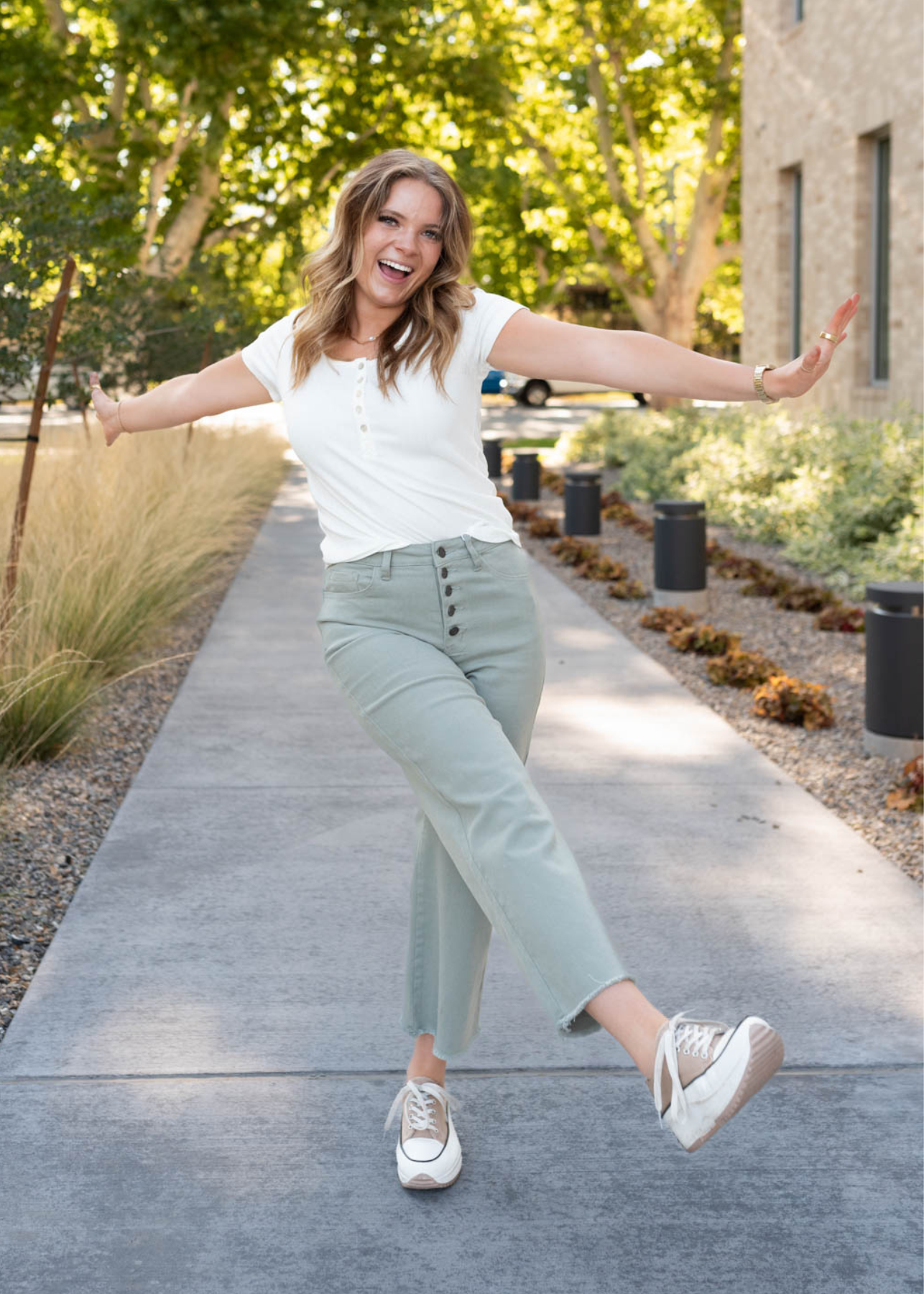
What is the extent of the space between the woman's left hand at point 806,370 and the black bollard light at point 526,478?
1390 cm

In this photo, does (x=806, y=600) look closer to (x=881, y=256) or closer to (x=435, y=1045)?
(x=881, y=256)

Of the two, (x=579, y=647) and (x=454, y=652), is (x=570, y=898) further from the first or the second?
(x=579, y=647)

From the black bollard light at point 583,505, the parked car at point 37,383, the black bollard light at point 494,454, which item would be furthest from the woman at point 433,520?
the black bollard light at point 494,454

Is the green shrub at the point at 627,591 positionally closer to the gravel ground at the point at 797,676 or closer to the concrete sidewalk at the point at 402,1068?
the gravel ground at the point at 797,676

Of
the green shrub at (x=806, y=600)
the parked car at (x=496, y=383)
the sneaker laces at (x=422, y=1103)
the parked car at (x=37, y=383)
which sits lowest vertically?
the sneaker laces at (x=422, y=1103)

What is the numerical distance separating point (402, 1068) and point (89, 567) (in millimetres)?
4214

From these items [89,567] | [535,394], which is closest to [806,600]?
[89,567]

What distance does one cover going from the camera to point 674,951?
3873 millimetres

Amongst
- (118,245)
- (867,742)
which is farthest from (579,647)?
(118,245)

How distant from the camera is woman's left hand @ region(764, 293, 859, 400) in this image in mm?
2637

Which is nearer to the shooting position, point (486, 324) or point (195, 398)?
point (486, 324)

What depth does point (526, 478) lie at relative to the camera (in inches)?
651

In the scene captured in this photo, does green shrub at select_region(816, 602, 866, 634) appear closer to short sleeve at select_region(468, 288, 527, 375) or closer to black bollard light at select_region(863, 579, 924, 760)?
black bollard light at select_region(863, 579, 924, 760)

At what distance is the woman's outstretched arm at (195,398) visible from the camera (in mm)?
2938
